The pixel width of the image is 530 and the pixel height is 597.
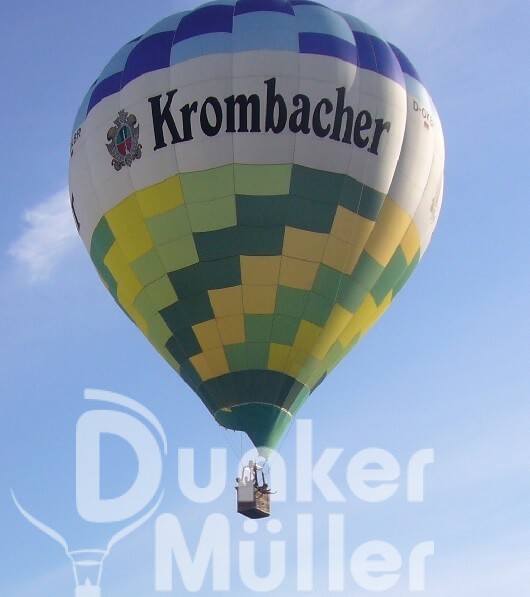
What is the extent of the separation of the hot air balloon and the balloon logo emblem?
2 centimetres

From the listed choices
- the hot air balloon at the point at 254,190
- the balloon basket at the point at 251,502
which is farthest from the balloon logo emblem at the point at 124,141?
the balloon basket at the point at 251,502

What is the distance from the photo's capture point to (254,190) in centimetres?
1733

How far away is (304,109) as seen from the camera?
57.0 feet

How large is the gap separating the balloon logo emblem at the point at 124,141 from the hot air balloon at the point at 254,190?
0.02 m

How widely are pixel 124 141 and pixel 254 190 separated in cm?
189

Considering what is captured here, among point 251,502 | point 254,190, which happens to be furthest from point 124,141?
point 251,502

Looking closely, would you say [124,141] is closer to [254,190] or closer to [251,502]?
[254,190]

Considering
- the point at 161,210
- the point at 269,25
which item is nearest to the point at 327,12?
the point at 269,25

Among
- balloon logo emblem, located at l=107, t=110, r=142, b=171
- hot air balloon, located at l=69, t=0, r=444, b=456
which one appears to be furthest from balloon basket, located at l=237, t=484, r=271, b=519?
balloon logo emblem, located at l=107, t=110, r=142, b=171

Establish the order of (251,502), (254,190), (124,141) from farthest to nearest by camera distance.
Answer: (124,141) → (254,190) → (251,502)

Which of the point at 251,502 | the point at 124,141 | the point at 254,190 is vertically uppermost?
the point at 124,141

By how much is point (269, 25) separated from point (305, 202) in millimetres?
2429

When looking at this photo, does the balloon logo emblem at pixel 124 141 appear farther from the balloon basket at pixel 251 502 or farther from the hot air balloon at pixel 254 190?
the balloon basket at pixel 251 502

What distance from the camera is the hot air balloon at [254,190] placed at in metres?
17.3
